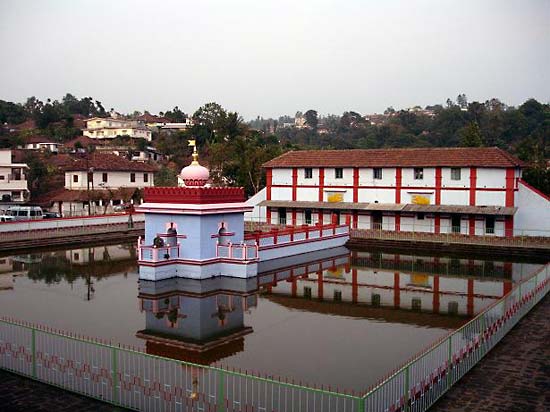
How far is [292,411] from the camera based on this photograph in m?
10.8

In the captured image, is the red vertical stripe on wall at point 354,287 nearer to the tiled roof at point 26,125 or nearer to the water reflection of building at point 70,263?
the water reflection of building at point 70,263

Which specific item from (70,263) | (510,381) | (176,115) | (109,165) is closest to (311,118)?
(176,115)

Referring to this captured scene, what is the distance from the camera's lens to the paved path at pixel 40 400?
1126cm

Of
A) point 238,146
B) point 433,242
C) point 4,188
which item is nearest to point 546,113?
point 238,146

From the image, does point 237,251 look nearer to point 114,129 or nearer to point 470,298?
point 470,298

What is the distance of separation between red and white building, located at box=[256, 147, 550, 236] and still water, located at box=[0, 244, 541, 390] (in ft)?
22.6

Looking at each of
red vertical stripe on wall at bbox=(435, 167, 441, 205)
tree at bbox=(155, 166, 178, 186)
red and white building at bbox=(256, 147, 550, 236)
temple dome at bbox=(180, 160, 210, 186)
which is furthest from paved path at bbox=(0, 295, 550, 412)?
tree at bbox=(155, 166, 178, 186)

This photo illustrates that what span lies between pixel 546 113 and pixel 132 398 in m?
110

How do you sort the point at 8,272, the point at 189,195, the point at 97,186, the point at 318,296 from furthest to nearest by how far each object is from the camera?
the point at 97,186 < the point at 8,272 < the point at 189,195 < the point at 318,296

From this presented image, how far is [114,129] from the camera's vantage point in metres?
106

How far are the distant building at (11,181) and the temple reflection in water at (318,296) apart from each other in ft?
106

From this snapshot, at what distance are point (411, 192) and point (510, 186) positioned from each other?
646 cm

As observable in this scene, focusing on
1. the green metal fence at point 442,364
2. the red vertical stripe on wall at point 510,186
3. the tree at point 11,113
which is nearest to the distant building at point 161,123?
the tree at point 11,113

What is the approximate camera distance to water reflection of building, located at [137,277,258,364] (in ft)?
54.6
